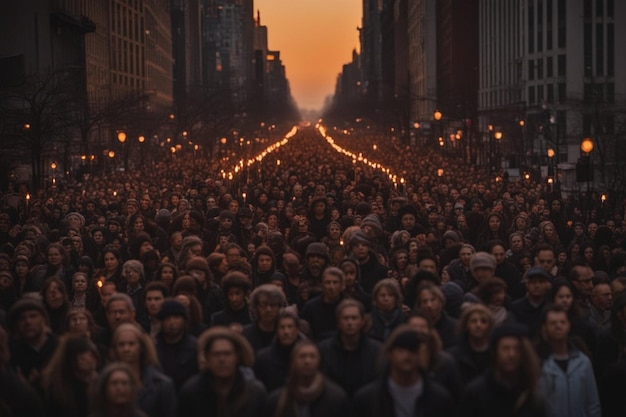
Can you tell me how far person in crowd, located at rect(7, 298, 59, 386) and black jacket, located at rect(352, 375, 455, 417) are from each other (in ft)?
9.23

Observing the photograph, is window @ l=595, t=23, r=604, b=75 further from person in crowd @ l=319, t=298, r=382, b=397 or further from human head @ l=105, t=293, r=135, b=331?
person in crowd @ l=319, t=298, r=382, b=397

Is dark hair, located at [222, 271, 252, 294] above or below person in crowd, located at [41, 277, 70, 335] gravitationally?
above

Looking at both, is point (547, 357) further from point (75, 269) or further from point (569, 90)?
point (569, 90)

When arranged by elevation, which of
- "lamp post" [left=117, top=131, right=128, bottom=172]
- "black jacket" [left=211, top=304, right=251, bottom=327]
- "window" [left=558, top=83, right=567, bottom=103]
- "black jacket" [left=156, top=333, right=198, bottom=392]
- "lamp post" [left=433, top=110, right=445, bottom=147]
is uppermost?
"window" [left=558, top=83, right=567, bottom=103]

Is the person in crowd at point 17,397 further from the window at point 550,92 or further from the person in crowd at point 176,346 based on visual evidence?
the window at point 550,92

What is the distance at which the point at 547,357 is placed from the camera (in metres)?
9.81

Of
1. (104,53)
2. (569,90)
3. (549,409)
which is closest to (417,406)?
(549,409)

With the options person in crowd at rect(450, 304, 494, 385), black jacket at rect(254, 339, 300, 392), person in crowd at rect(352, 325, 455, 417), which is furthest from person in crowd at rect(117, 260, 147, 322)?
person in crowd at rect(352, 325, 455, 417)

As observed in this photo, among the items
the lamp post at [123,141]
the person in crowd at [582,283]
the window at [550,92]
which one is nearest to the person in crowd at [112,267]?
the person in crowd at [582,283]

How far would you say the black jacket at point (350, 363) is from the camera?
32.0ft

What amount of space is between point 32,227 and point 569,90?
271 feet

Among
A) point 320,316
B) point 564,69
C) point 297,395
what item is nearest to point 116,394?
point 297,395

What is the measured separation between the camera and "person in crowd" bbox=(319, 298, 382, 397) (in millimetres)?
9711

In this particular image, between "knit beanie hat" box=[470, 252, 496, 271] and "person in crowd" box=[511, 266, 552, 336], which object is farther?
"knit beanie hat" box=[470, 252, 496, 271]
